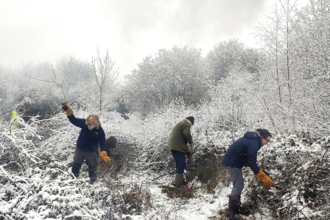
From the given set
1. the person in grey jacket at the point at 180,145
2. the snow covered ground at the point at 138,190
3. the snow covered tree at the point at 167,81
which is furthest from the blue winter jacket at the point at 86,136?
the snow covered tree at the point at 167,81

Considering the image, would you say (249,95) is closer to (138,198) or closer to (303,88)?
(303,88)

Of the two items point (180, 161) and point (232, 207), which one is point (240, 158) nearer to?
point (232, 207)

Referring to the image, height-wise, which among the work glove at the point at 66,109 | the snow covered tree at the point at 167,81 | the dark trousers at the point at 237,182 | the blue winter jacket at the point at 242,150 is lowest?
the dark trousers at the point at 237,182

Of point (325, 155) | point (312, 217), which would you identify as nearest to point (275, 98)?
point (325, 155)

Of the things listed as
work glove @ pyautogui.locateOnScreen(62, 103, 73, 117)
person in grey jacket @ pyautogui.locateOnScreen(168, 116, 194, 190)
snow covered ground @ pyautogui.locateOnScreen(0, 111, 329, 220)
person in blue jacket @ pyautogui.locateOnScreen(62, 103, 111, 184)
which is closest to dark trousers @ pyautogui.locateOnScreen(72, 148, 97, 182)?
person in blue jacket @ pyautogui.locateOnScreen(62, 103, 111, 184)

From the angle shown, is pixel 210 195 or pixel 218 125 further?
pixel 218 125

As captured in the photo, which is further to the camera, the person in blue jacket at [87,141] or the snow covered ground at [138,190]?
the person in blue jacket at [87,141]

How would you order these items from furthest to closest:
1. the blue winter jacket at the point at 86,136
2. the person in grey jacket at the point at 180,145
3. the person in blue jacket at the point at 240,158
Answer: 1. the person in grey jacket at the point at 180,145
2. the blue winter jacket at the point at 86,136
3. the person in blue jacket at the point at 240,158

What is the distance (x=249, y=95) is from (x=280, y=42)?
1.61 metres

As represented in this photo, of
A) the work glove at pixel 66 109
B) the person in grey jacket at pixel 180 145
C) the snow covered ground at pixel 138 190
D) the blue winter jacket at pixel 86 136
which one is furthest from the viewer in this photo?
the person in grey jacket at pixel 180 145

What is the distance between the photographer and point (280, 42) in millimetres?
5453

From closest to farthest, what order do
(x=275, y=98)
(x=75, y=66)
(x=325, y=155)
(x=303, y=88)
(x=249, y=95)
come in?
(x=325, y=155), (x=303, y=88), (x=275, y=98), (x=249, y=95), (x=75, y=66)

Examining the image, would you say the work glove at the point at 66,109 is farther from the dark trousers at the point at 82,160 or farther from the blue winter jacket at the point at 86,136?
the dark trousers at the point at 82,160

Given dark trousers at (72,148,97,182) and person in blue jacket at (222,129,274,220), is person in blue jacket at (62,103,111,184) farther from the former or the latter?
person in blue jacket at (222,129,274,220)
